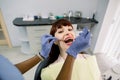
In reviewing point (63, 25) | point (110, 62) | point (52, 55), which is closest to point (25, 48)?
point (52, 55)

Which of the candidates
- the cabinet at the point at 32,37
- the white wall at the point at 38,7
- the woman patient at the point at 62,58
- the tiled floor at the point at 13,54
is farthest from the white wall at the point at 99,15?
the tiled floor at the point at 13,54

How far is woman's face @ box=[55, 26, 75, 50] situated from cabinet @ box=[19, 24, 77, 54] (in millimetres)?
1290

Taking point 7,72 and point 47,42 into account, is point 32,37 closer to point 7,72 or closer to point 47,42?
point 47,42

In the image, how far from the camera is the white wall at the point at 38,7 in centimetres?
238

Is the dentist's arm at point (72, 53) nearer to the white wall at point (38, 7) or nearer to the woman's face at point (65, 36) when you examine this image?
the woman's face at point (65, 36)

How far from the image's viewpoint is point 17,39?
2.86 meters

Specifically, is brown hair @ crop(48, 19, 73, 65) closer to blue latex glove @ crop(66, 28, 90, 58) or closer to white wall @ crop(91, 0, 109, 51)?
blue latex glove @ crop(66, 28, 90, 58)

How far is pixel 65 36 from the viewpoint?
1.04 meters

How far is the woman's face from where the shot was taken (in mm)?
1038

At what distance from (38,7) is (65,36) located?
1.69m

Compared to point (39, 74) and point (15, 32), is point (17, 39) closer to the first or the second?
point (15, 32)

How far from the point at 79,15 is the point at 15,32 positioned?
62.6 inches

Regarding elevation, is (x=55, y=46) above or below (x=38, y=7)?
below

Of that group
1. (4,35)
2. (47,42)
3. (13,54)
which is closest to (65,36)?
(47,42)
